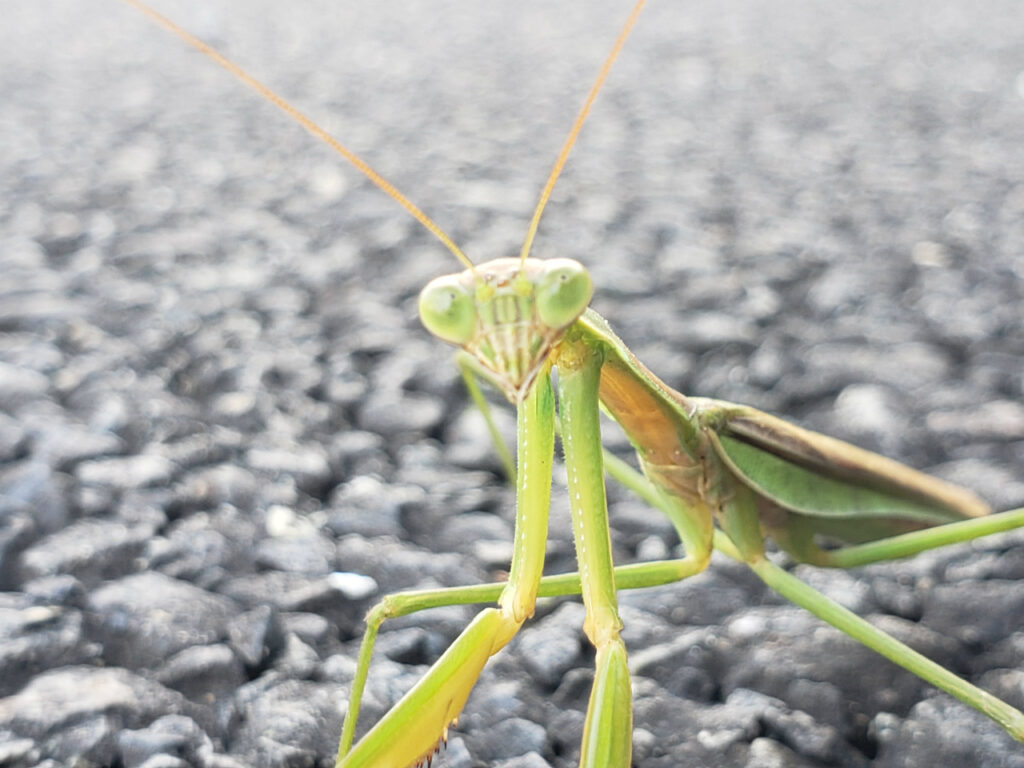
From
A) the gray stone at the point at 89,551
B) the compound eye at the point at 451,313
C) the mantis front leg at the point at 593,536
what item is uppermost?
the compound eye at the point at 451,313

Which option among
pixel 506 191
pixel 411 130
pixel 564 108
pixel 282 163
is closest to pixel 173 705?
pixel 506 191

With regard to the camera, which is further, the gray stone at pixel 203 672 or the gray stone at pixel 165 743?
the gray stone at pixel 203 672

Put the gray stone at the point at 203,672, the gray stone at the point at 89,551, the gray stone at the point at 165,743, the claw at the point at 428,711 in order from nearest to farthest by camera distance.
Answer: the claw at the point at 428,711
the gray stone at the point at 165,743
the gray stone at the point at 203,672
the gray stone at the point at 89,551

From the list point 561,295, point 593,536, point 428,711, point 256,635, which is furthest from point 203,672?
point 561,295

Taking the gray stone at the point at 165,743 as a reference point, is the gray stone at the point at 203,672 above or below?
below

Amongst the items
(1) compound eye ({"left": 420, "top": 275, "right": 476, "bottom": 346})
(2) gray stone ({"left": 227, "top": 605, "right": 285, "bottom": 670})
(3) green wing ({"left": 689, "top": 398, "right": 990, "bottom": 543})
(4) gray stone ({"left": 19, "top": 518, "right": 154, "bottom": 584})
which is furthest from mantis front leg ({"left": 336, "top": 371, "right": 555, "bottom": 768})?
(4) gray stone ({"left": 19, "top": 518, "right": 154, "bottom": 584})

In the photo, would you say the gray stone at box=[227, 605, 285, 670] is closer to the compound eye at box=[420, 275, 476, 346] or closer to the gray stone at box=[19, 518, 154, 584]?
the gray stone at box=[19, 518, 154, 584]

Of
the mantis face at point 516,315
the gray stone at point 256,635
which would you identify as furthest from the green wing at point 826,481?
the gray stone at point 256,635

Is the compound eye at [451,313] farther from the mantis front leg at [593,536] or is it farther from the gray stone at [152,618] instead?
the gray stone at [152,618]

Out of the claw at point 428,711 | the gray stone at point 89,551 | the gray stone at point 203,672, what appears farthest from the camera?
the gray stone at point 89,551
